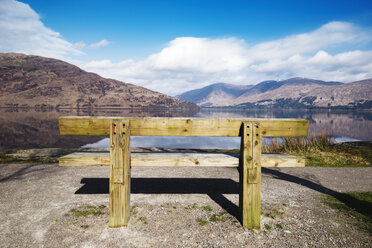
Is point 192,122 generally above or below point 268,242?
above

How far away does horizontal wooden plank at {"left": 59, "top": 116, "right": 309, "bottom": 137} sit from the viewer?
294 cm

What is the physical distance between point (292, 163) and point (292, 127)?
0.55 m

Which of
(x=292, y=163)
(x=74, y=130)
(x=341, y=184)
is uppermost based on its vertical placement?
(x=74, y=130)

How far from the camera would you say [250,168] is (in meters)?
2.96

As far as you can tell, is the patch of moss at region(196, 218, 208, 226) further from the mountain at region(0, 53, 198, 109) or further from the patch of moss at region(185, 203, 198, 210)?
the mountain at region(0, 53, 198, 109)

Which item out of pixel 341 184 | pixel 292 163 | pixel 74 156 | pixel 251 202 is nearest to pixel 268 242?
pixel 251 202

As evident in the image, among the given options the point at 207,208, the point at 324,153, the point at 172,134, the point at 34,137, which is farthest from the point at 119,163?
the point at 34,137

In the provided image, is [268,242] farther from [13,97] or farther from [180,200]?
[13,97]

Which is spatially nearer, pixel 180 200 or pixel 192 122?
pixel 192 122

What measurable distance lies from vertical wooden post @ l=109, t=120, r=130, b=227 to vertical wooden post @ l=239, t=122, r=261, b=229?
1.62 metres

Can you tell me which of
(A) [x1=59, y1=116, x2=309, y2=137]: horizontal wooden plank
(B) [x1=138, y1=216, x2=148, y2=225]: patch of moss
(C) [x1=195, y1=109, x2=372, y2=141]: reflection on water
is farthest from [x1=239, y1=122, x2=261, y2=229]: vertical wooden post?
(C) [x1=195, y1=109, x2=372, y2=141]: reflection on water

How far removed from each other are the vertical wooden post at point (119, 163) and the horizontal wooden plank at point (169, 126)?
0.14 metres

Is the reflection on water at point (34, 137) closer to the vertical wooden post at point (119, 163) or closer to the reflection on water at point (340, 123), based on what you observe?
the vertical wooden post at point (119, 163)

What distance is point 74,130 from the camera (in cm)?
296
